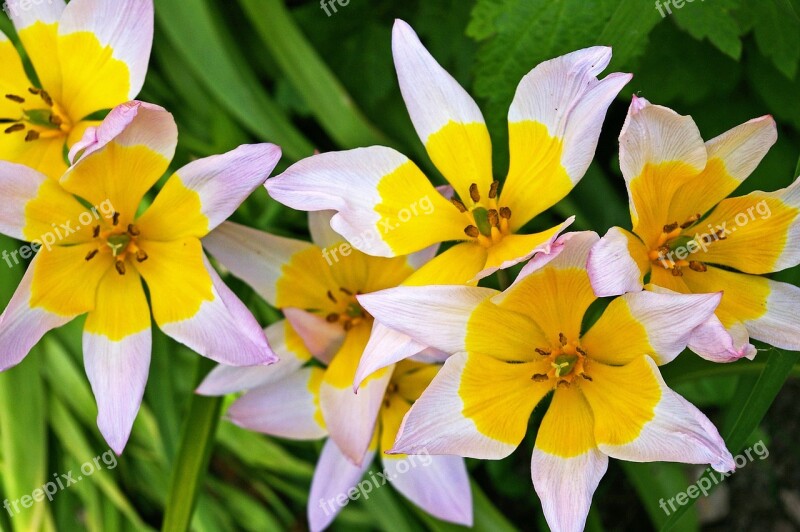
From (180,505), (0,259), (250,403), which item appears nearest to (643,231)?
(250,403)

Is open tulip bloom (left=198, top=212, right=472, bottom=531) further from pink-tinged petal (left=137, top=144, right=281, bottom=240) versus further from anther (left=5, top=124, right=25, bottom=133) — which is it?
anther (left=5, top=124, right=25, bottom=133)

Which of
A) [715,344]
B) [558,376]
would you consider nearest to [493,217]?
[558,376]

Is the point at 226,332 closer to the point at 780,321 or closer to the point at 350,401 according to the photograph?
the point at 350,401

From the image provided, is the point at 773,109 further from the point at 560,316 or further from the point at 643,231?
the point at 560,316

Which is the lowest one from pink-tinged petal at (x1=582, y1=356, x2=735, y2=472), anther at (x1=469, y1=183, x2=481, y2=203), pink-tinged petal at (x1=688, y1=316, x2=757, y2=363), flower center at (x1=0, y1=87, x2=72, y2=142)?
pink-tinged petal at (x1=582, y1=356, x2=735, y2=472)
